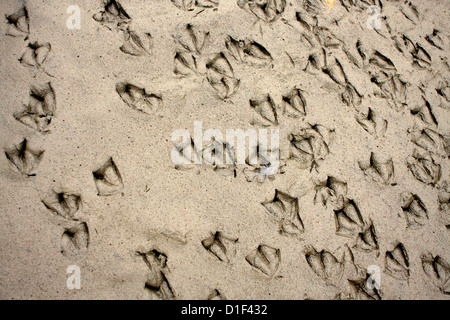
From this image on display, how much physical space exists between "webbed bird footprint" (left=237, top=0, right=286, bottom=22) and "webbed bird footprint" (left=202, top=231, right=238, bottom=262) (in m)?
0.92

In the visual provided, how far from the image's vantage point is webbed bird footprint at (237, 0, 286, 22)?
4.19ft

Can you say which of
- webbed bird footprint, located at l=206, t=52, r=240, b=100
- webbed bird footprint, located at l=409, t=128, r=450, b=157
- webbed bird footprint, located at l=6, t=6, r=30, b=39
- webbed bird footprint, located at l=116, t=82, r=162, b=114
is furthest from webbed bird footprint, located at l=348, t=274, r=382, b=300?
webbed bird footprint, located at l=6, t=6, r=30, b=39

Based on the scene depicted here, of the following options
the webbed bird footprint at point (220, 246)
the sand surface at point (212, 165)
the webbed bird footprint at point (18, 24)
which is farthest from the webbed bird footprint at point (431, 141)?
the webbed bird footprint at point (18, 24)

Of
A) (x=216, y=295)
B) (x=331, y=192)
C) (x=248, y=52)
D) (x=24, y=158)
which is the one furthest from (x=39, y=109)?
(x=331, y=192)

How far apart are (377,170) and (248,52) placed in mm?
717

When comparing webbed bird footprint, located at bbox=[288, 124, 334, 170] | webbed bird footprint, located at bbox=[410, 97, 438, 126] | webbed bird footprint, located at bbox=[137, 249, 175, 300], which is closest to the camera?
webbed bird footprint, located at bbox=[137, 249, 175, 300]

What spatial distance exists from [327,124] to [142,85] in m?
0.76

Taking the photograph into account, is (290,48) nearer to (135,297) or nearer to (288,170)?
(288,170)

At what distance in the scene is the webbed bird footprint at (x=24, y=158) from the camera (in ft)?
3.60

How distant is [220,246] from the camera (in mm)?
1105

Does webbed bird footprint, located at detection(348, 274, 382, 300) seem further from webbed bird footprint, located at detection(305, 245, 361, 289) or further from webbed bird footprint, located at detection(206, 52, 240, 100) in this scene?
webbed bird footprint, located at detection(206, 52, 240, 100)

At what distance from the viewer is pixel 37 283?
3.49 feet

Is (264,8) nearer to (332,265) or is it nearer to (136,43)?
(136,43)
